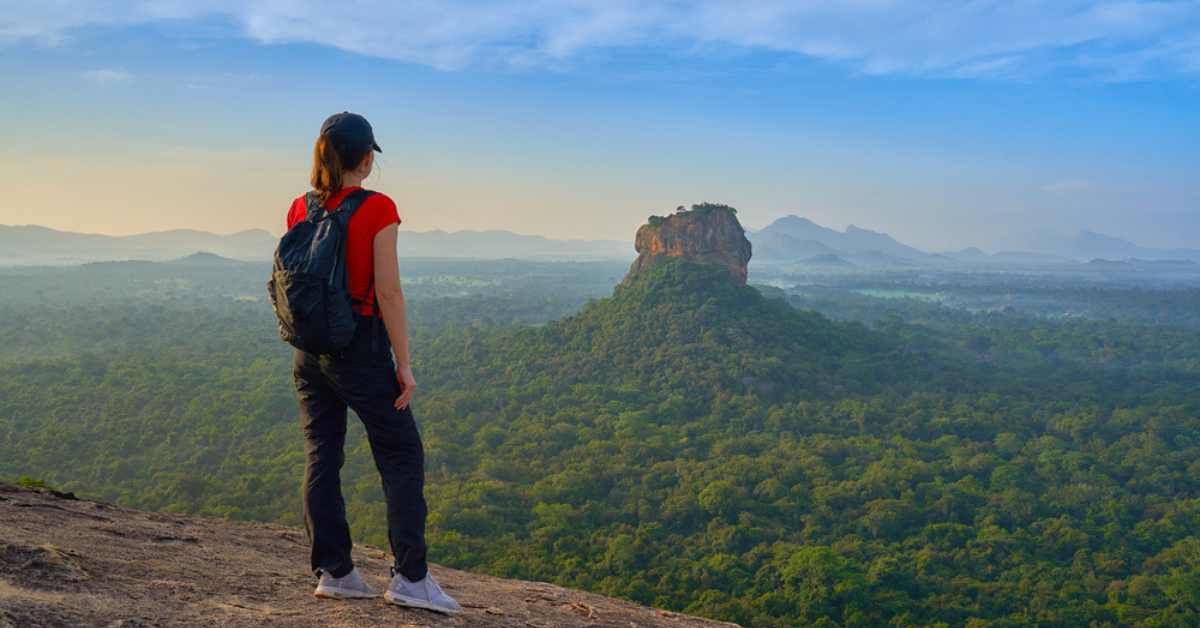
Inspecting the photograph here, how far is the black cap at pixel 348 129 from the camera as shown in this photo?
9.53 feet

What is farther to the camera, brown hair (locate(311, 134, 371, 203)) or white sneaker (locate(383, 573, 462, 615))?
white sneaker (locate(383, 573, 462, 615))

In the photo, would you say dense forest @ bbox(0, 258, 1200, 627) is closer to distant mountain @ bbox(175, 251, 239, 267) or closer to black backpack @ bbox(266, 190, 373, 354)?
black backpack @ bbox(266, 190, 373, 354)

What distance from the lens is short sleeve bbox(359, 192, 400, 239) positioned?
9.36ft

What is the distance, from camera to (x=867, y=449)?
88.5 feet

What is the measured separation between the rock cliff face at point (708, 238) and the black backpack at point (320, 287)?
4351 cm

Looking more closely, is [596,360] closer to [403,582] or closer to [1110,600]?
[1110,600]

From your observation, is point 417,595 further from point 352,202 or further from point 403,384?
point 352,202

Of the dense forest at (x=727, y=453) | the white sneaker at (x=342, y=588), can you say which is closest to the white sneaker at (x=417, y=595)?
the white sneaker at (x=342, y=588)

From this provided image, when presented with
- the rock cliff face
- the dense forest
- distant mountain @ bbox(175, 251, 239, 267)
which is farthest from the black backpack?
distant mountain @ bbox(175, 251, 239, 267)

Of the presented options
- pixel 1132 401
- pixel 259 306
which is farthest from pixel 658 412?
pixel 259 306

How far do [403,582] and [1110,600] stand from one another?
1842 cm

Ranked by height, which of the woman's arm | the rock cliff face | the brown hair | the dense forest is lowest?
the dense forest

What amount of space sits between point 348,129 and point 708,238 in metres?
43.7

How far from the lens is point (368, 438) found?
298cm
